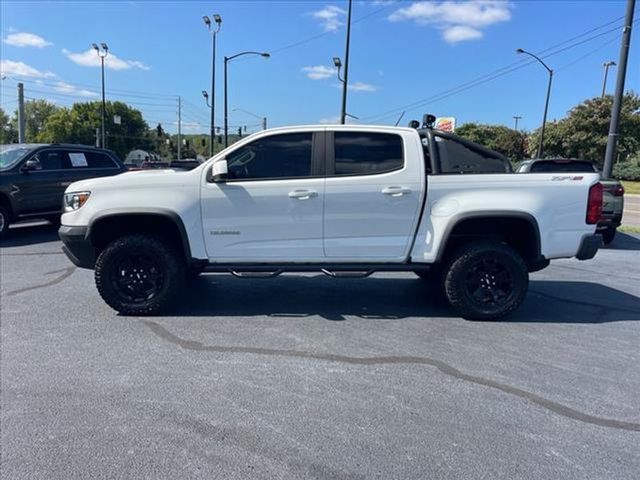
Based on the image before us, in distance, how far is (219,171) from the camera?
4668 mm

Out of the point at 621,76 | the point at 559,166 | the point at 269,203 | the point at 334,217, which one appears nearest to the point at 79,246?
the point at 269,203

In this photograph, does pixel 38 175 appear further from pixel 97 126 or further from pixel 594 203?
pixel 97 126

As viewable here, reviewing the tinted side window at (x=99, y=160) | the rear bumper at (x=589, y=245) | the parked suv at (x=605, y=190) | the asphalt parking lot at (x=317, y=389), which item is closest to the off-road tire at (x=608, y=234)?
the parked suv at (x=605, y=190)

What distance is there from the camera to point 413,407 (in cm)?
321

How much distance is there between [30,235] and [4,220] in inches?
37.9

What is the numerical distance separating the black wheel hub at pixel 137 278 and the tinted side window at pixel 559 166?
7.97 meters

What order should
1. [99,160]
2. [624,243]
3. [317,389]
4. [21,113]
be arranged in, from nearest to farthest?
[317,389] → [624,243] → [99,160] → [21,113]

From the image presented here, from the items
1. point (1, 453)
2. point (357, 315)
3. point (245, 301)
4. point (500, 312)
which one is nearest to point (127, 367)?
point (1, 453)

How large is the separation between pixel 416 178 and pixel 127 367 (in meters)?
3.22

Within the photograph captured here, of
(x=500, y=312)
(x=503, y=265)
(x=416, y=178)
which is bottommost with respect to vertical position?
(x=500, y=312)

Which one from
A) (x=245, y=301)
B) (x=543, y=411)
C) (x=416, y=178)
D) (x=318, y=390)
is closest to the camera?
→ (x=543, y=411)

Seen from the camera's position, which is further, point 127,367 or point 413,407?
point 127,367

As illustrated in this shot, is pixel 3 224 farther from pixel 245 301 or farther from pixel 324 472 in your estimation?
pixel 324 472

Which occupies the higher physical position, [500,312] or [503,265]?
[503,265]
